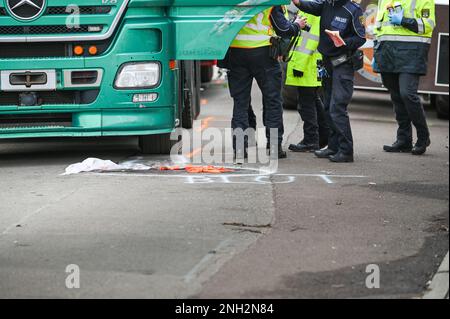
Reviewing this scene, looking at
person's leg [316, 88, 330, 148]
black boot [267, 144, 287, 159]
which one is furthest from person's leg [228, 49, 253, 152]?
person's leg [316, 88, 330, 148]

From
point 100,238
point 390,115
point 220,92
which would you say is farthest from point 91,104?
point 220,92

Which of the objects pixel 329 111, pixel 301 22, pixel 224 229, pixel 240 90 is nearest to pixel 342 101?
pixel 329 111

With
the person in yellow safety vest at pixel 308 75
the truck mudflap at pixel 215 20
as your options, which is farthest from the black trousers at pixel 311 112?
the truck mudflap at pixel 215 20

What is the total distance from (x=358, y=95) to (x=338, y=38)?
8543 millimetres

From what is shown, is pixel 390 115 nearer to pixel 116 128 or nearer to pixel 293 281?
pixel 116 128

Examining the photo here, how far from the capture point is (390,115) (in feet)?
52.9

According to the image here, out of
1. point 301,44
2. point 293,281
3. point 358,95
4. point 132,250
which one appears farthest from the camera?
point 358,95

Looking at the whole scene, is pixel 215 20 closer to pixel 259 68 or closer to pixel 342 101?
pixel 259 68

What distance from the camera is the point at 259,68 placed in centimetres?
1073

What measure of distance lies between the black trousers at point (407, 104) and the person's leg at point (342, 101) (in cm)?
94

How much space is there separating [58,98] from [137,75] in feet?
2.60

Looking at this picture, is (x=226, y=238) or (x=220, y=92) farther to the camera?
(x=220, y=92)

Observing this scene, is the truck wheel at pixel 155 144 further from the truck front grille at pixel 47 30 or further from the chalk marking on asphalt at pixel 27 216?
the chalk marking on asphalt at pixel 27 216

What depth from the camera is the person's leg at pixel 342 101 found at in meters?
10.7
